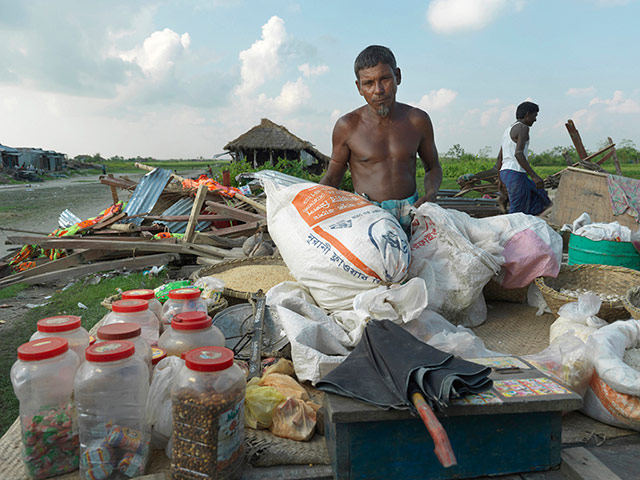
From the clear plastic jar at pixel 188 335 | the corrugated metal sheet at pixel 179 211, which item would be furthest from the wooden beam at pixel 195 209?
the clear plastic jar at pixel 188 335

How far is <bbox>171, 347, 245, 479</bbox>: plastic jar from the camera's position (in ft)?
3.90

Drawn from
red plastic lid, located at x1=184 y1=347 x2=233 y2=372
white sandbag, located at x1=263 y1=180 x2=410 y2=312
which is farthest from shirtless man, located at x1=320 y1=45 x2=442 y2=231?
red plastic lid, located at x1=184 y1=347 x2=233 y2=372

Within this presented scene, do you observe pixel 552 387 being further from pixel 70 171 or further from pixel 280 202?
pixel 70 171

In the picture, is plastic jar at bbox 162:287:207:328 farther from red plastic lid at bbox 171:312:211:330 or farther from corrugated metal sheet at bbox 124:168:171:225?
corrugated metal sheet at bbox 124:168:171:225

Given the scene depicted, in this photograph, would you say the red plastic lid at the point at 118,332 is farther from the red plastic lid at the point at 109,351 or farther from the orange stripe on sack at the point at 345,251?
the orange stripe on sack at the point at 345,251

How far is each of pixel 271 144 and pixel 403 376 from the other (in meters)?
18.1

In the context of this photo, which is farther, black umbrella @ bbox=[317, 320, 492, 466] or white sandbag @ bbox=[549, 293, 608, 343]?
white sandbag @ bbox=[549, 293, 608, 343]

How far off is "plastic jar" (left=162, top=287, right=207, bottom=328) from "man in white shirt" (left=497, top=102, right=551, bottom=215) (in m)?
4.74

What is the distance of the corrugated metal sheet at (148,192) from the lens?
21.9ft

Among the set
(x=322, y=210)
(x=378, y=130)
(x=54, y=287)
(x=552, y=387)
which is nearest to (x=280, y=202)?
(x=322, y=210)

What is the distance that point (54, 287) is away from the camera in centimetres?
500

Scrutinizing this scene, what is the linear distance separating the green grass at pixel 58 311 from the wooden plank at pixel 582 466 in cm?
252

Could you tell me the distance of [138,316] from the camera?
5.51 ft

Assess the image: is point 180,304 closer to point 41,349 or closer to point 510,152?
point 41,349
